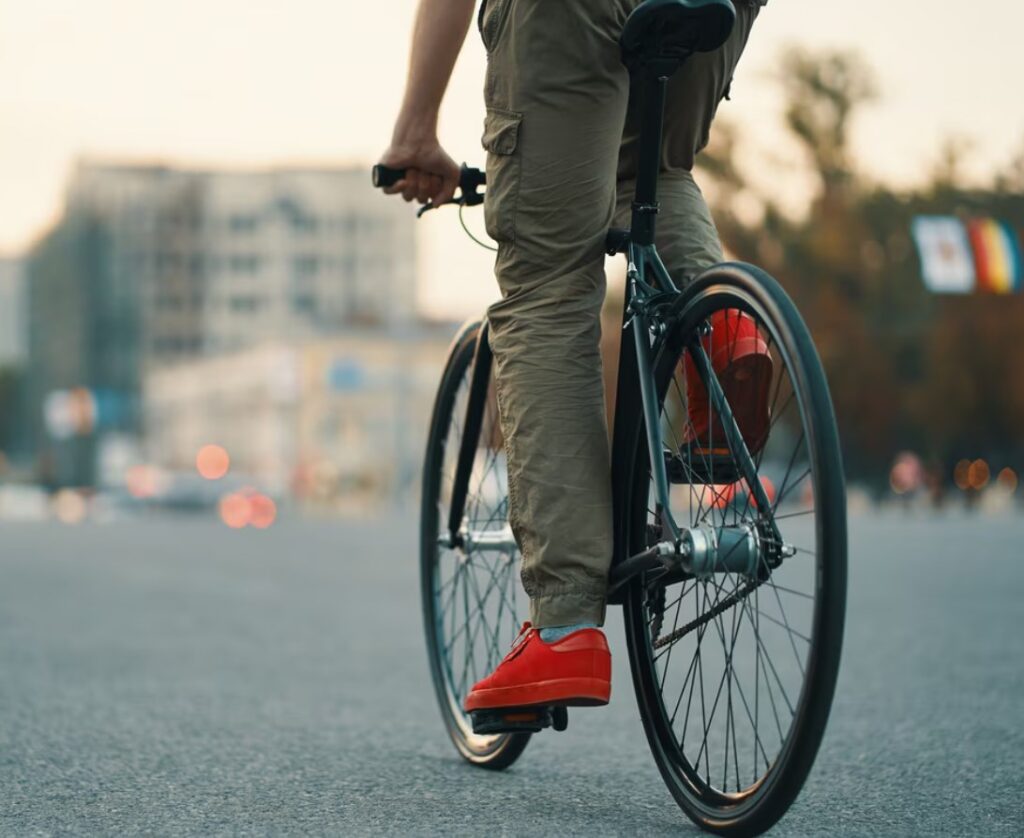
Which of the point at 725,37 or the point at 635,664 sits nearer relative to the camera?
the point at 725,37

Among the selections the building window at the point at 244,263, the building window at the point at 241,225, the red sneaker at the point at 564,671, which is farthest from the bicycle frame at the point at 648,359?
the building window at the point at 244,263

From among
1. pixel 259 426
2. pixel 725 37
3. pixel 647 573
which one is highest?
pixel 725 37

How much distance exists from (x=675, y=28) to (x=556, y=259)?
42cm

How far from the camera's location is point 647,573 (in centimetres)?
284

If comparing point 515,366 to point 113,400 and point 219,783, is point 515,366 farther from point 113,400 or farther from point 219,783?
point 113,400

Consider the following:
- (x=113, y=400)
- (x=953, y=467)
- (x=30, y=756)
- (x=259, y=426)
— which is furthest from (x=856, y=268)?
(x=113, y=400)

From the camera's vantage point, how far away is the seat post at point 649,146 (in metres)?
2.78

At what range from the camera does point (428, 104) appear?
9.79 feet

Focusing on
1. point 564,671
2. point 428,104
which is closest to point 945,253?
point 428,104

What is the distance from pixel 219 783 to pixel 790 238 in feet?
161

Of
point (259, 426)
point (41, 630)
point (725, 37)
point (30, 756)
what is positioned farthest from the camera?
point (259, 426)

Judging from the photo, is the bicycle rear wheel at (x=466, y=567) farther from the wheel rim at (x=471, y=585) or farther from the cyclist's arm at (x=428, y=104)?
the cyclist's arm at (x=428, y=104)

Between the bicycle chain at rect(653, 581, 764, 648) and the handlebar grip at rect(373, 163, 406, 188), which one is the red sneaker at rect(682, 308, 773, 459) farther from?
the handlebar grip at rect(373, 163, 406, 188)

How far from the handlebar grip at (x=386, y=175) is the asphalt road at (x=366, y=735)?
3.55ft
